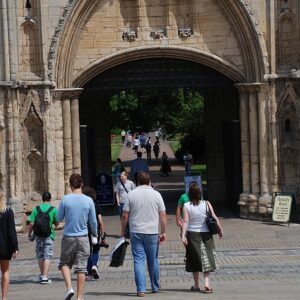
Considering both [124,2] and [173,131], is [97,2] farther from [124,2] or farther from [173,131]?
[173,131]

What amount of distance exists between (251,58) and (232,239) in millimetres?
4496

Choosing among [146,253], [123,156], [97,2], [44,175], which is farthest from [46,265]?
[123,156]

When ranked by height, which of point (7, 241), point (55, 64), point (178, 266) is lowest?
point (178, 266)

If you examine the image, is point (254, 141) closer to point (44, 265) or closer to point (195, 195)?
point (44, 265)

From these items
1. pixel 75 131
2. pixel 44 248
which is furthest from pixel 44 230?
pixel 75 131

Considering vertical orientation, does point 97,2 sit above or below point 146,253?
above

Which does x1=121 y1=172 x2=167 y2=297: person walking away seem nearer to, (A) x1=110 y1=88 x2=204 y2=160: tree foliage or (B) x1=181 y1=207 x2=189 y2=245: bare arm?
(B) x1=181 y1=207 x2=189 y2=245: bare arm

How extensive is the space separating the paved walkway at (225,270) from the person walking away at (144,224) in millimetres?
390

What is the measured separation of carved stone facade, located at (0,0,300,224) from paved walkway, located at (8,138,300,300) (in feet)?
4.47

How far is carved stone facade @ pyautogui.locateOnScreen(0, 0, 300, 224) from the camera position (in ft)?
68.7

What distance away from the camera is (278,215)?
20.8m

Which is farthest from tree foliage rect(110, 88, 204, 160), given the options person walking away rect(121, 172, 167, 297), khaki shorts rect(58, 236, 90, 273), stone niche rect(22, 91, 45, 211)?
khaki shorts rect(58, 236, 90, 273)

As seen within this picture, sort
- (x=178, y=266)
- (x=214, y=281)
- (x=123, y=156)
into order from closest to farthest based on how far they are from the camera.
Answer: (x=214, y=281) < (x=178, y=266) < (x=123, y=156)

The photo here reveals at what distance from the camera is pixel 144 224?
11.9 m
